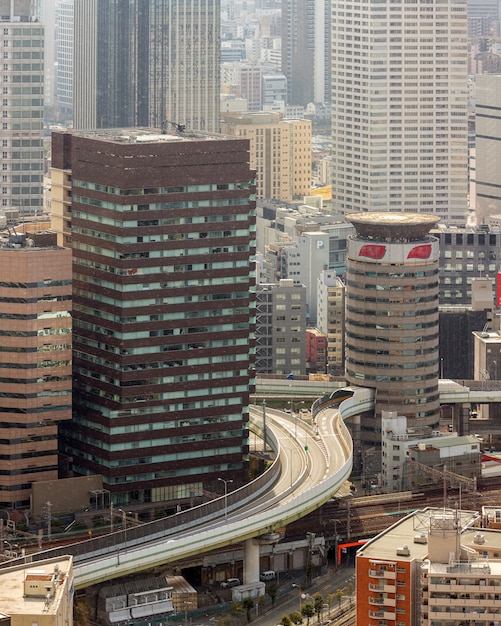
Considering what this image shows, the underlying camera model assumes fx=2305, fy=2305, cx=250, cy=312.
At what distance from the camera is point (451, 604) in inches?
7175

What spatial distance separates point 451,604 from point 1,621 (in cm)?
3698

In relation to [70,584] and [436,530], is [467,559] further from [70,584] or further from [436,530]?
[70,584]

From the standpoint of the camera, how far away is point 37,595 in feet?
575

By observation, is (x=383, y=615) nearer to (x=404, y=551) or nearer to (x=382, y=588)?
(x=382, y=588)

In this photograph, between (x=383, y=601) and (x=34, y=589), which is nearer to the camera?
(x=34, y=589)

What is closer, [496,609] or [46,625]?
[46,625]

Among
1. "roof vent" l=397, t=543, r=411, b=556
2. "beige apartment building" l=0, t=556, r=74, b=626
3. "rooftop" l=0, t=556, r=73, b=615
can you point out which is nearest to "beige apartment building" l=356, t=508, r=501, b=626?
"roof vent" l=397, t=543, r=411, b=556

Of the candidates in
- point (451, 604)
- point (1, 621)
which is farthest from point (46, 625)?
point (451, 604)

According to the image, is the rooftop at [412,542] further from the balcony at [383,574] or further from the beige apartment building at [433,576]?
the balcony at [383,574]

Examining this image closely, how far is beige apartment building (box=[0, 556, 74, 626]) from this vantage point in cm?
16962

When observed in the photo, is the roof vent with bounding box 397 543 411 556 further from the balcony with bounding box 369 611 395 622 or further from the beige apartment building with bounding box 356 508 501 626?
the balcony with bounding box 369 611 395 622

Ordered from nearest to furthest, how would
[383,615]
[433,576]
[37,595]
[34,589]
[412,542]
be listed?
[37,595], [34,589], [433,576], [383,615], [412,542]

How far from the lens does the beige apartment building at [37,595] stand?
6678 inches

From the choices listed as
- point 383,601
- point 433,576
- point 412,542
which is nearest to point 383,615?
point 383,601
